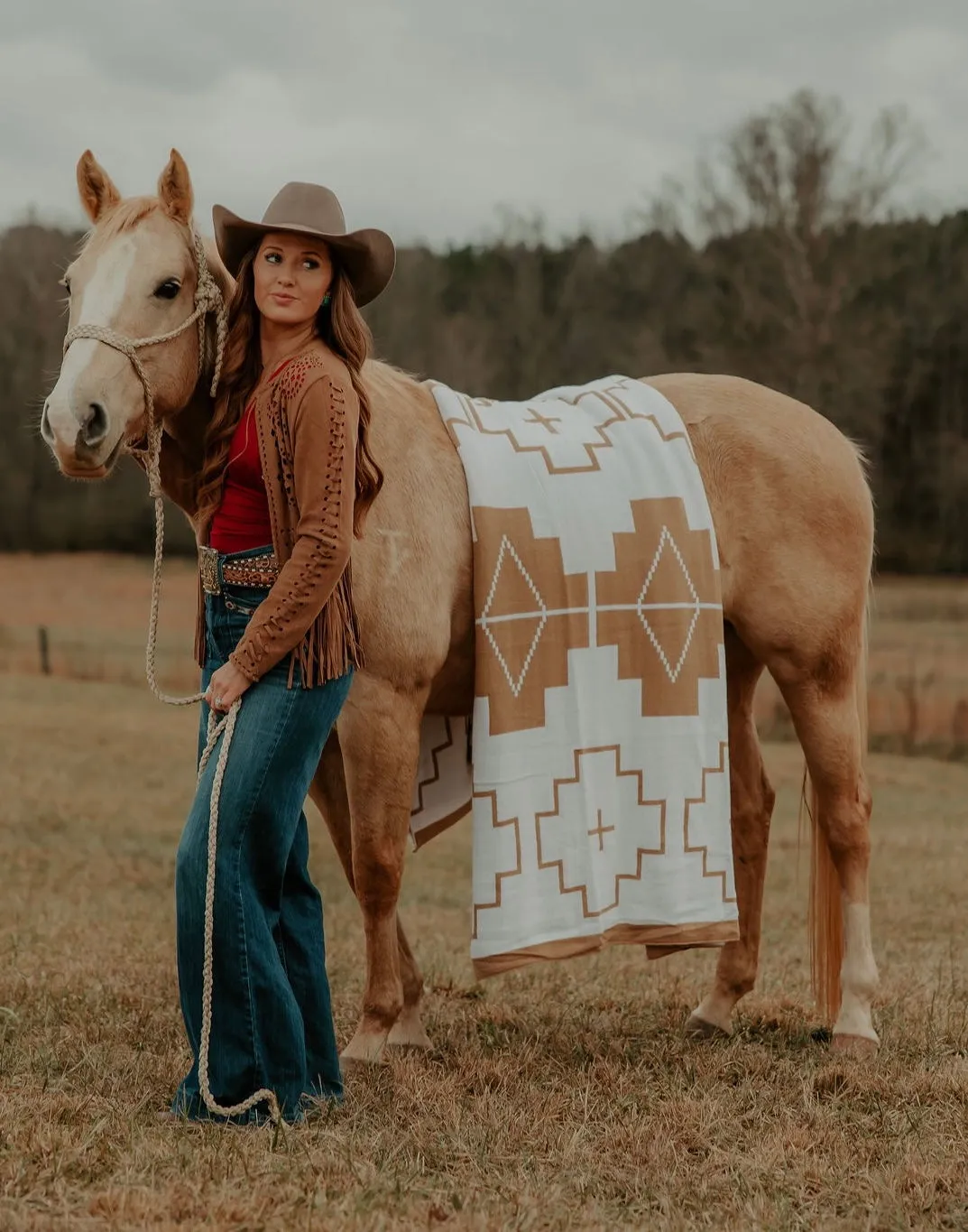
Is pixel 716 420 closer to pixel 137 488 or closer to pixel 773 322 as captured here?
pixel 773 322

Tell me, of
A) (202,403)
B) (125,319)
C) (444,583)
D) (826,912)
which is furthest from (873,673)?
(125,319)

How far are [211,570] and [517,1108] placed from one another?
1583 mm

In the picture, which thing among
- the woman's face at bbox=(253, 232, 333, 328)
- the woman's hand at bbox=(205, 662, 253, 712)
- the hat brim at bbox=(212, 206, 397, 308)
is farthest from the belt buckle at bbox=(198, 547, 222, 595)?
the hat brim at bbox=(212, 206, 397, 308)

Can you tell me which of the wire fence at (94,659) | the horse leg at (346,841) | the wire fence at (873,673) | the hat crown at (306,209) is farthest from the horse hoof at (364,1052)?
the wire fence at (94,659)

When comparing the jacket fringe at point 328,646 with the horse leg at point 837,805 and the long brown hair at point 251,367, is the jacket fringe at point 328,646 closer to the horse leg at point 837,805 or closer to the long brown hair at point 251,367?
the long brown hair at point 251,367

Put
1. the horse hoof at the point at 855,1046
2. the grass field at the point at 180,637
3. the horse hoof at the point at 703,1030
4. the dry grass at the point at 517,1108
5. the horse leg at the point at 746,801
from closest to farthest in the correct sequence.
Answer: the dry grass at the point at 517,1108 → the horse hoof at the point at 855,1046 → the horse hoof at the point at 703,1030 → the horse leg at the point at 746,801 → the grass field at the point at 180,637

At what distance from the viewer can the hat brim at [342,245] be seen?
3053 millimetres

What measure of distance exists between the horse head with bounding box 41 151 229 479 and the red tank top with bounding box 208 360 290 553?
0.25 m

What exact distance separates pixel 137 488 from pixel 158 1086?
24221mm

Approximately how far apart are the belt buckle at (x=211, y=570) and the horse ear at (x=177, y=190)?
82cm

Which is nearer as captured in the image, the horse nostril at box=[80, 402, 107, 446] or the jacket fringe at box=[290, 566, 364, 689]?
the horse nostril at box=[80, 402, 107, 446]

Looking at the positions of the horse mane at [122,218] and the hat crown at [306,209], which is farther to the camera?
the horse mane at [122,218]

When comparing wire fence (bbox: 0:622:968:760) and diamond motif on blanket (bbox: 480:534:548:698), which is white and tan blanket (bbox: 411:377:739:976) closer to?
diamond motif on blanket (bbox: 480:534:548:698)

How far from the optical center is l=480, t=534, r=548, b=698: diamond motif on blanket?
3777 millimetres
